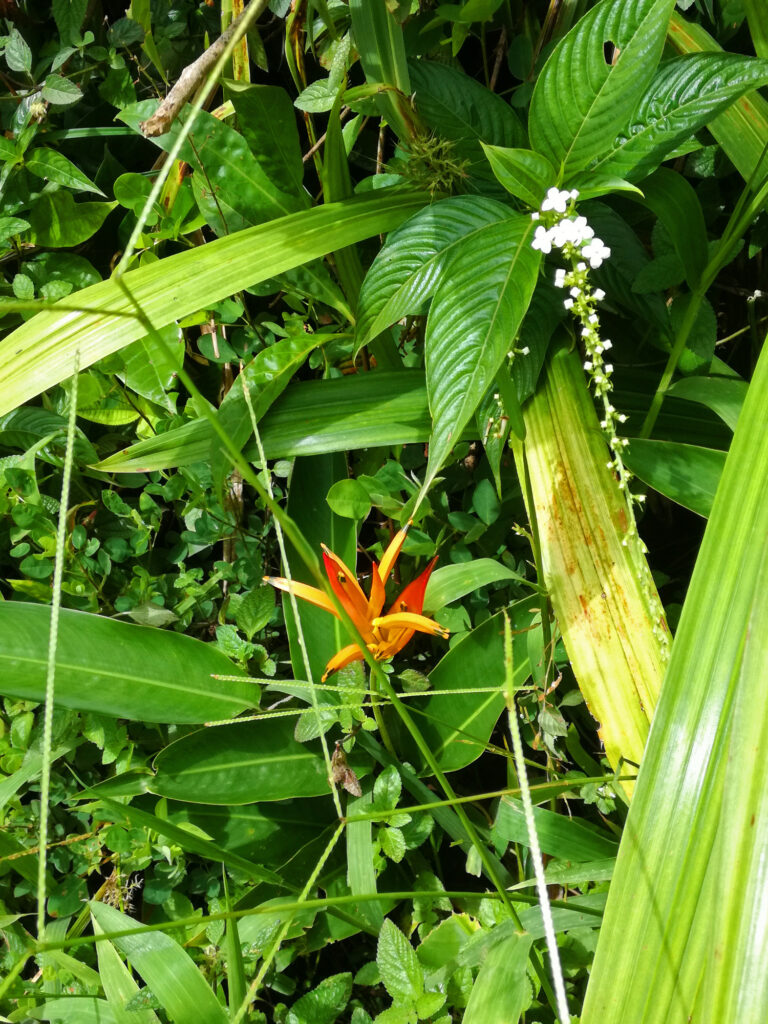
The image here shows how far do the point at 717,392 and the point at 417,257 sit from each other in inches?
13.1

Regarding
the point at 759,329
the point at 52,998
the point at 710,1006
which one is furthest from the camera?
the point at 759,329

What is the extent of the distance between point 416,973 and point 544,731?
0.86 ft

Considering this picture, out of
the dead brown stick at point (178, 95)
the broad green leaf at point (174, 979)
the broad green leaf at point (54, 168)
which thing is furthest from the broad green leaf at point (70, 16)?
the broad green leaf at point (174, 979)

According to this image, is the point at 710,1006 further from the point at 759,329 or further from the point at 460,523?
the point at 759,329

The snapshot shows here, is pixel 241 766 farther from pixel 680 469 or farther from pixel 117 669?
pixel 680 469

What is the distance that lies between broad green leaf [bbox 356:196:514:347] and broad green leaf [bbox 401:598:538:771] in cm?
34

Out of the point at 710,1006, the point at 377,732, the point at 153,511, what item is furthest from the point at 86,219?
the point at 710,1006

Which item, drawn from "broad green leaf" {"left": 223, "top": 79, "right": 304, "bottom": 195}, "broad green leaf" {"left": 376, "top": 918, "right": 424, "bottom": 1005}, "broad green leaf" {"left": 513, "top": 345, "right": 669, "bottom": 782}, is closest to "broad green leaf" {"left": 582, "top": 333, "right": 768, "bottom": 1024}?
"broad green leaf" {"left": 513, "top": 345, "right": 669, "bottom": 782}

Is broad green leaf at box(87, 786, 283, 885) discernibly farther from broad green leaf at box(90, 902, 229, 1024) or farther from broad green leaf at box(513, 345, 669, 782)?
→ broad green leaf at box(513, 345, 669, 782)

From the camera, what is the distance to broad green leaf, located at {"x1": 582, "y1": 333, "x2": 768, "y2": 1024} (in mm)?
500

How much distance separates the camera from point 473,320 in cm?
68

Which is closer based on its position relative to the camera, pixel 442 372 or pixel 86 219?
pixel 442 372

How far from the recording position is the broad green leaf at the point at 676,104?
2.25ft

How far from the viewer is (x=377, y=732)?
36.3 inches
